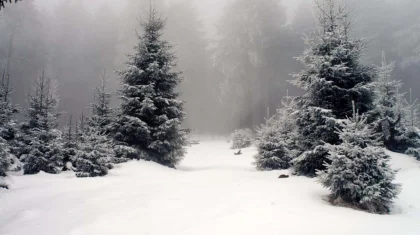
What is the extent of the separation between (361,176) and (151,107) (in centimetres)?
856

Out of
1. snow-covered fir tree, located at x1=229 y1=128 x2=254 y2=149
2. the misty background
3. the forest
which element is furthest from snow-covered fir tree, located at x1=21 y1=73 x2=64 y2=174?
the misty background

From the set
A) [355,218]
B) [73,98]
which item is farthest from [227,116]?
[355,218]

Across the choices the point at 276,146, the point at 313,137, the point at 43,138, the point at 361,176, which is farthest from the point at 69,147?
the point at 361,176

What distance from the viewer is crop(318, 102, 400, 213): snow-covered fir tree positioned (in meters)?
5.16

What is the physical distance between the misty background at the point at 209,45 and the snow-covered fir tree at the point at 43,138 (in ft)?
80.3

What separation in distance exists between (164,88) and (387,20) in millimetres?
36574

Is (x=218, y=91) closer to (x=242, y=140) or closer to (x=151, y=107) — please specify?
(x=242, y=140)

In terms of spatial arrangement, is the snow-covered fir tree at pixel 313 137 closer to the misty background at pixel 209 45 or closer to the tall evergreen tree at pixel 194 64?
the misty background at pixel 209 45

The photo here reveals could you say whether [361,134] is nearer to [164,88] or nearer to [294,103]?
[294,103]

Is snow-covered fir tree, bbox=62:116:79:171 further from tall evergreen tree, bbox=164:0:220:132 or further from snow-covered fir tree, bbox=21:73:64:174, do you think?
tall evergreen tree, bbox=164:0:220:132

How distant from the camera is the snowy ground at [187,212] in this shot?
3.64 m

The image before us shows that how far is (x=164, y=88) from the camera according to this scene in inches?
505

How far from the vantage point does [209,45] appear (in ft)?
132

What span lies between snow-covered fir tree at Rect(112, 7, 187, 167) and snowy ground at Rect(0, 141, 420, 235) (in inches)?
194
